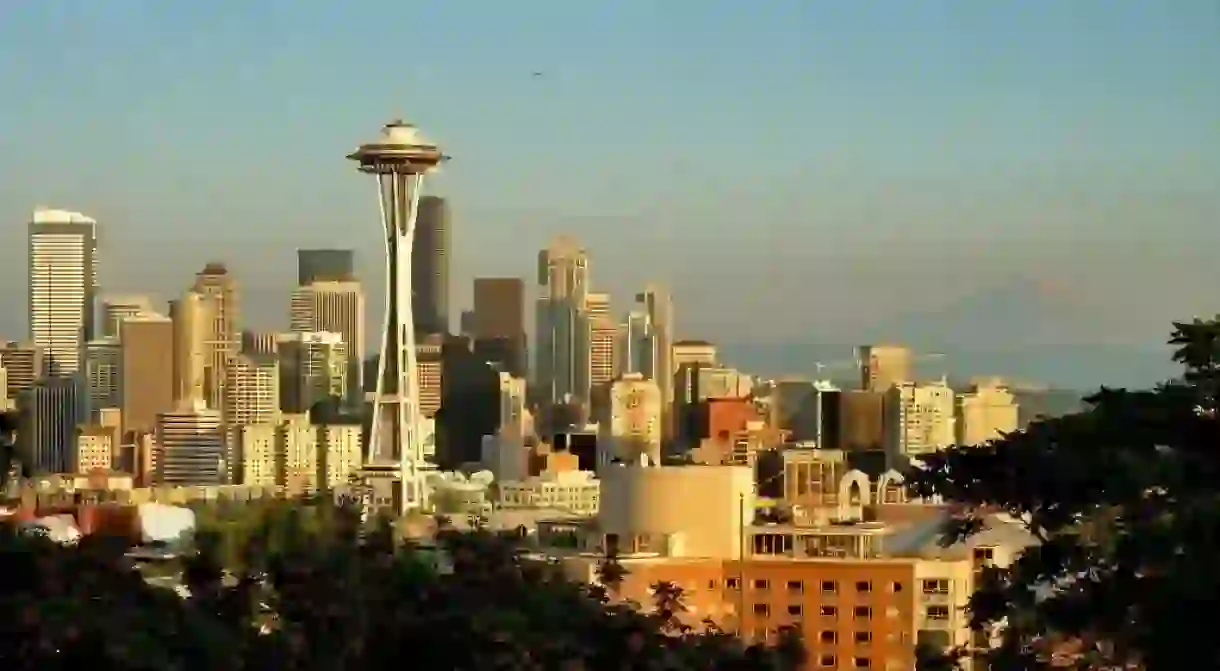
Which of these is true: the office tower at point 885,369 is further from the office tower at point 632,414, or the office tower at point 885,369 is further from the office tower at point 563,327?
the office tower at point 563,327

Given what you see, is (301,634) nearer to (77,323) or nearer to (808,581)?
(808,581)

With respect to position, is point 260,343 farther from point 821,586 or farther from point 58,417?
point 821,586

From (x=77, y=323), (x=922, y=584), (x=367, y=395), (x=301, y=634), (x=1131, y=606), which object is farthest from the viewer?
(x=77, y=323)

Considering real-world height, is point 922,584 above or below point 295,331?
below

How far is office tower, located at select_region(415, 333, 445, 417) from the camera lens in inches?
2238

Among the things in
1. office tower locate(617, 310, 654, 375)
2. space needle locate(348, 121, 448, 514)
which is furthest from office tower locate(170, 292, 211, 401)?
space needle locate(348, 121, 448, 514)

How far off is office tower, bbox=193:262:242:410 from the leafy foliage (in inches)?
2122

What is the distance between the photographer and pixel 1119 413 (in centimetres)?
583

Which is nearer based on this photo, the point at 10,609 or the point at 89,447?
the point at 10,609

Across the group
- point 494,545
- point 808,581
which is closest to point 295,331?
point 808,581

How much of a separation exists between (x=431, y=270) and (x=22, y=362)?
12.7 meters

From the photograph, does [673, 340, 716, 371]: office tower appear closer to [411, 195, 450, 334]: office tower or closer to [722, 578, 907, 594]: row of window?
[411, 195, 450, 334]: office tower

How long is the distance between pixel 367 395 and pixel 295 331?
38.2ft

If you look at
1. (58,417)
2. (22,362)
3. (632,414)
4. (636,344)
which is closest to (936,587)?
(632,414)
